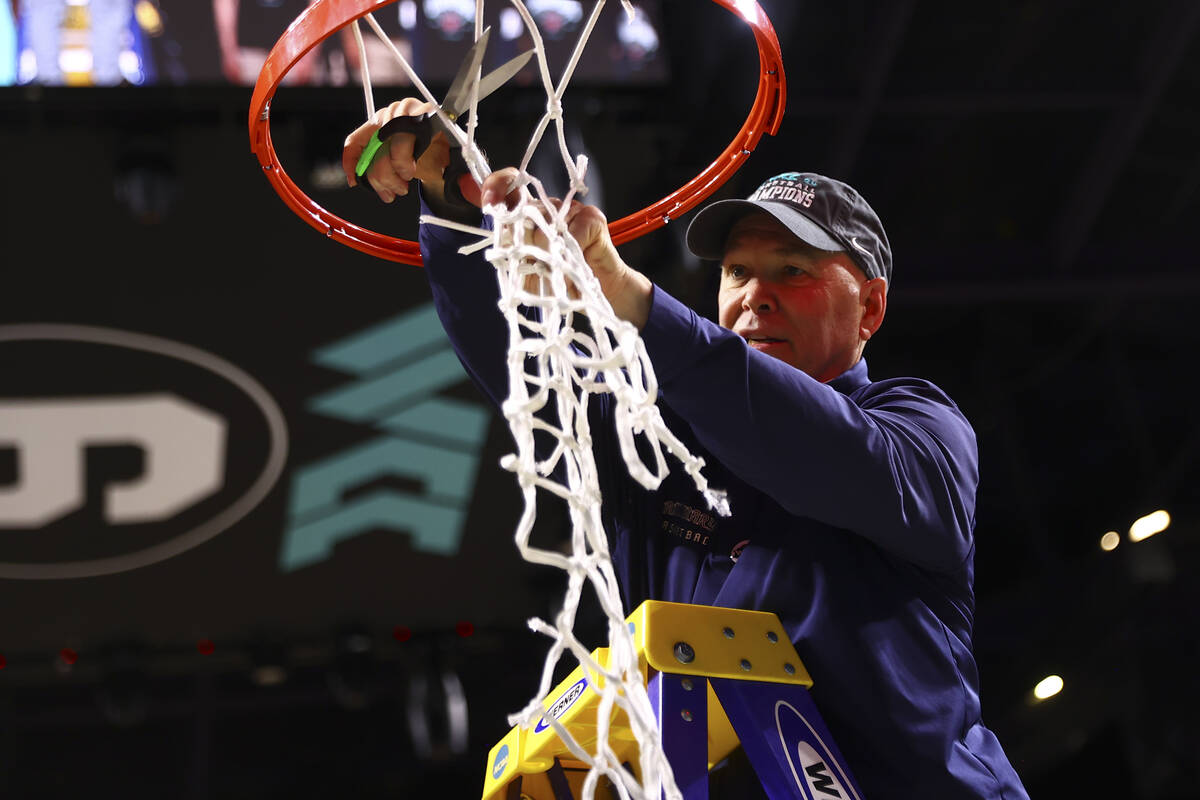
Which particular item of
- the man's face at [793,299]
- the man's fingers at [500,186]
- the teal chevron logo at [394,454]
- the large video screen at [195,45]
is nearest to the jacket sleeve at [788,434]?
the man's fingers at [500,186]

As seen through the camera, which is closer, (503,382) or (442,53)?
(503,382)

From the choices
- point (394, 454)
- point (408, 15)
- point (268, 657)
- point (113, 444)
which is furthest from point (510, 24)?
point (268, 657)

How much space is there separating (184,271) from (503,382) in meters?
2.96

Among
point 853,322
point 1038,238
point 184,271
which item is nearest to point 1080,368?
point 1038,238

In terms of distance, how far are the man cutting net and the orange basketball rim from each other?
0.11 metres

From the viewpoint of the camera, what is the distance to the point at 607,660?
1.20 m

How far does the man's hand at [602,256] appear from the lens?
1.18 m

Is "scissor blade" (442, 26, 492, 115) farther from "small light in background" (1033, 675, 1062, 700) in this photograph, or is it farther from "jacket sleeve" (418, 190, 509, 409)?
"small light in background" (1033, 675, 1062, 700)

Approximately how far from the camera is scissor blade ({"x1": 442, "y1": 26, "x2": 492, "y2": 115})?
1454 mm

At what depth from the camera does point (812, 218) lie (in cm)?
160

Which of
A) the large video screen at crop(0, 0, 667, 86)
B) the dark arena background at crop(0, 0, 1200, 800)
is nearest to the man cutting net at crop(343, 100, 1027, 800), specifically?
the dark arena background at crop(0, 0, 1200, 800)

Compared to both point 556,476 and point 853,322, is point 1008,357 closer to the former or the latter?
point 556,476

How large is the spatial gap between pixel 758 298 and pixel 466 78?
1.54 ft

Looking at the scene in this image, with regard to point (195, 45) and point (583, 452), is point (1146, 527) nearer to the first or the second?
point (195, 45)
